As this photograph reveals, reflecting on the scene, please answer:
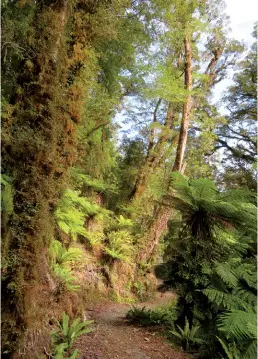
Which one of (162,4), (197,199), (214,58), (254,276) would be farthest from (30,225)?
(214,58)

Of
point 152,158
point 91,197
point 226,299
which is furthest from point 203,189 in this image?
point 152,158

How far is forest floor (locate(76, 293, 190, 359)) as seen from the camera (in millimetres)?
3604

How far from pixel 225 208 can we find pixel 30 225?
9.49ft

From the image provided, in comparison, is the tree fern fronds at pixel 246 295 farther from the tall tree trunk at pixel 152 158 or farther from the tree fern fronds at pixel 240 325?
the tall tree trunk at pixel 152 158

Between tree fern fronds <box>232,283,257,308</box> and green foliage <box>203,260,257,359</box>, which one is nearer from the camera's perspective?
green foliage <box>203,260,257,359</box>

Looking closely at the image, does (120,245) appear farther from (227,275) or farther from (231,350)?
(231,350)

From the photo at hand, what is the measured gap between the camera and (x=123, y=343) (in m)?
4.04

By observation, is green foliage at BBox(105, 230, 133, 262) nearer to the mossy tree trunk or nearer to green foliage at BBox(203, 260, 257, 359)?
green foliage at BBox(203, 260, 257, 359)

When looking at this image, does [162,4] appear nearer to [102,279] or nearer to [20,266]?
[20,266]

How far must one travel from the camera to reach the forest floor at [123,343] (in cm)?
360

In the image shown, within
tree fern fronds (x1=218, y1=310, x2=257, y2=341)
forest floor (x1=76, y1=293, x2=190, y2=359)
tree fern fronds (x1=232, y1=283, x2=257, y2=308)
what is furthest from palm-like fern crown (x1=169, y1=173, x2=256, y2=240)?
forest floor (x1=76, y1=293, x2=190, y2=359)

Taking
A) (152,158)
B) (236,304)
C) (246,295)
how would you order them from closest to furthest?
(236,304)
(246,295)
(152,158)

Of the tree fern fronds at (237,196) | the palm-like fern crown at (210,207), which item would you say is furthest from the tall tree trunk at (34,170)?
the tree fern fronds at (237,196)

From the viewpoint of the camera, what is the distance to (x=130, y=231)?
355 inches
